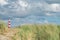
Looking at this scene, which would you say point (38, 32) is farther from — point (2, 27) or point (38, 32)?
point (2, 27)

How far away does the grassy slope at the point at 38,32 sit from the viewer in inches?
579

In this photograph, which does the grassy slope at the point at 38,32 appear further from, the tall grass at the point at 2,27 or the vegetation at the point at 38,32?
the tall grass at the point at 2,27

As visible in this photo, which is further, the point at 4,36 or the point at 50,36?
the point at 4,36

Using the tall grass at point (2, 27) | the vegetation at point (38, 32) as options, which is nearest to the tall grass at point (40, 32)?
the vegetation at point (38, 32)

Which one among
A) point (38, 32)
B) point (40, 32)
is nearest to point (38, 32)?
point (38, 32)

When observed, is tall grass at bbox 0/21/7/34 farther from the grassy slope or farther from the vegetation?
the vegetation

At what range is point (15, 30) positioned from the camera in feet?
54.3

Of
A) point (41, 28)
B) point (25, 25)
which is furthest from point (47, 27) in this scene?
point (25, 25)

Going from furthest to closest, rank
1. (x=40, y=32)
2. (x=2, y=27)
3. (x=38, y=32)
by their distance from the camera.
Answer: (x=2, y=27), (x=38, y=32), (x=40, y=32)

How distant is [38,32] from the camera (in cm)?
1513

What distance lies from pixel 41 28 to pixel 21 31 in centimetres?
120

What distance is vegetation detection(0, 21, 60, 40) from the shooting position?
1470cm

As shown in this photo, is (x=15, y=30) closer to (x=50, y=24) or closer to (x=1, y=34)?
(x=1, y=34)

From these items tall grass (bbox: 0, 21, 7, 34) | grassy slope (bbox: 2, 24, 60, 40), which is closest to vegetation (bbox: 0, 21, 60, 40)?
grassy slope (bbox: 2, 24, 60, 40)
